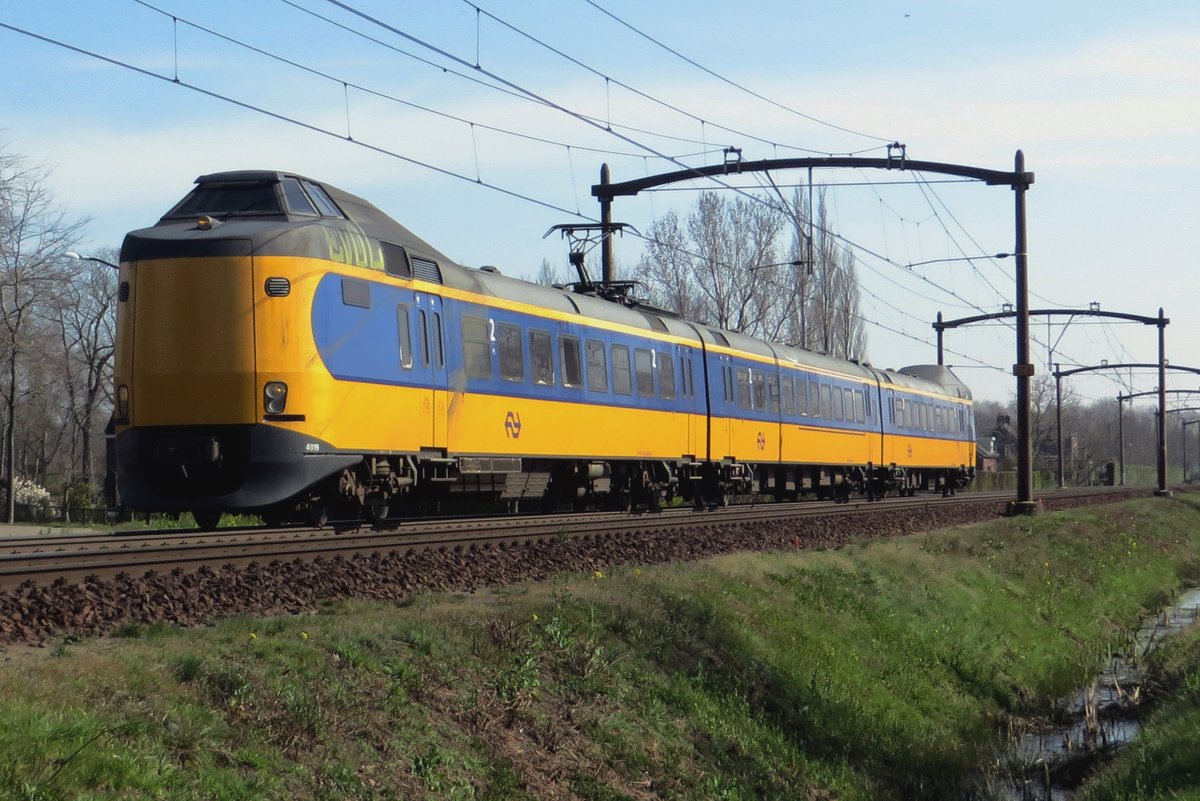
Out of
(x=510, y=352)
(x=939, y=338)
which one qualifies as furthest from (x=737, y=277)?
(x=510, y=352)

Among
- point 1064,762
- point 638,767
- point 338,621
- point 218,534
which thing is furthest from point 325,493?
point 1064,762

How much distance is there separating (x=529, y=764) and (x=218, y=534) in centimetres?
812

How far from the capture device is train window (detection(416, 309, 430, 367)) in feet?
54.9

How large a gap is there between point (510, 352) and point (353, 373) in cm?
413

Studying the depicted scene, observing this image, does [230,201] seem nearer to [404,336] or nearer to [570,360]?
[404,336]

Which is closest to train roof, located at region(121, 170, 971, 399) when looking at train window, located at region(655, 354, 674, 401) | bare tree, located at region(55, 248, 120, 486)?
train window, located at region(655, 354, 674, 401)

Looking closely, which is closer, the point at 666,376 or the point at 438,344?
the point at 438,344

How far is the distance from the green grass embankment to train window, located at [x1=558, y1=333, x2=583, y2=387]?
4.59m

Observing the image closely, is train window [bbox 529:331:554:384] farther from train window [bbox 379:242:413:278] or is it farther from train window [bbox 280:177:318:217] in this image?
train window [bbox 280:177:318:217]

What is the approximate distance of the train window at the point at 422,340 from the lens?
16.7 meters

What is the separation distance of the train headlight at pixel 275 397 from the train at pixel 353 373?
0.02m

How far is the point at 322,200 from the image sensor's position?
1616cm

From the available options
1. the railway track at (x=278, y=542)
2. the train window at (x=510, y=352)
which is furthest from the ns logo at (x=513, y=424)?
the railway track at (x=278, y=542)

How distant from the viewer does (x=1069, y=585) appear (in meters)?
24.2
